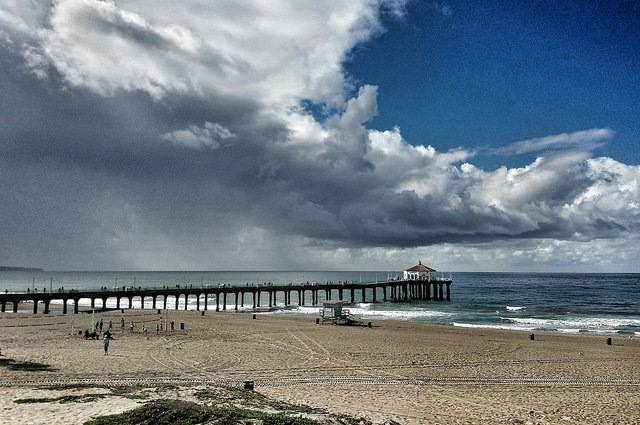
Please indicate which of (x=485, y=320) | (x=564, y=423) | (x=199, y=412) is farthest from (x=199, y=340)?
(x=485, y=320)

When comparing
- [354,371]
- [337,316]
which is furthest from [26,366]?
[337,316]

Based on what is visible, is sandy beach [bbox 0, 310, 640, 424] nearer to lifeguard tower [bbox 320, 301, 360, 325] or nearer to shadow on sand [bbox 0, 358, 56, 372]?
shadow on sand [bbox 0, 358, 56, 372]

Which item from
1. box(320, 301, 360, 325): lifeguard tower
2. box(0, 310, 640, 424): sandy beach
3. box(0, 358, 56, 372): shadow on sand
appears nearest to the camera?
box(0, 310, 640, 424): sandy beach

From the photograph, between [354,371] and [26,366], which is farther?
[354,371]

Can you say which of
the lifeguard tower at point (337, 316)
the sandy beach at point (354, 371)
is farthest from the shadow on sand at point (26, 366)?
the lifeguard tower at point (337, 316)

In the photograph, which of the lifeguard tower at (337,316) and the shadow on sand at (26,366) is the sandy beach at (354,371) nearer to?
the shadow on sand at (26,366)

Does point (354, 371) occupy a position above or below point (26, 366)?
below

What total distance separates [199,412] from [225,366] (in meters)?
11.0

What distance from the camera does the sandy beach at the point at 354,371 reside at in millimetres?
14086

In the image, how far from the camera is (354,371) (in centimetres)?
2084

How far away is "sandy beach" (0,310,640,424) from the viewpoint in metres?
14.1

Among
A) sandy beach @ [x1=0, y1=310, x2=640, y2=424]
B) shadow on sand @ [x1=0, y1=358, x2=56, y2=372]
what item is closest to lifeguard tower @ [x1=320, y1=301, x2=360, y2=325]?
sandy beach @ [x1=0, y1=310, x2=640, y2=424]

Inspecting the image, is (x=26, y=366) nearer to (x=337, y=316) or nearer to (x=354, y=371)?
(x=354, y=371)

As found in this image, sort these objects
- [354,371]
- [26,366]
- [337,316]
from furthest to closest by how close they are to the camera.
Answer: [337,316] → [354,371] → [26,366]
